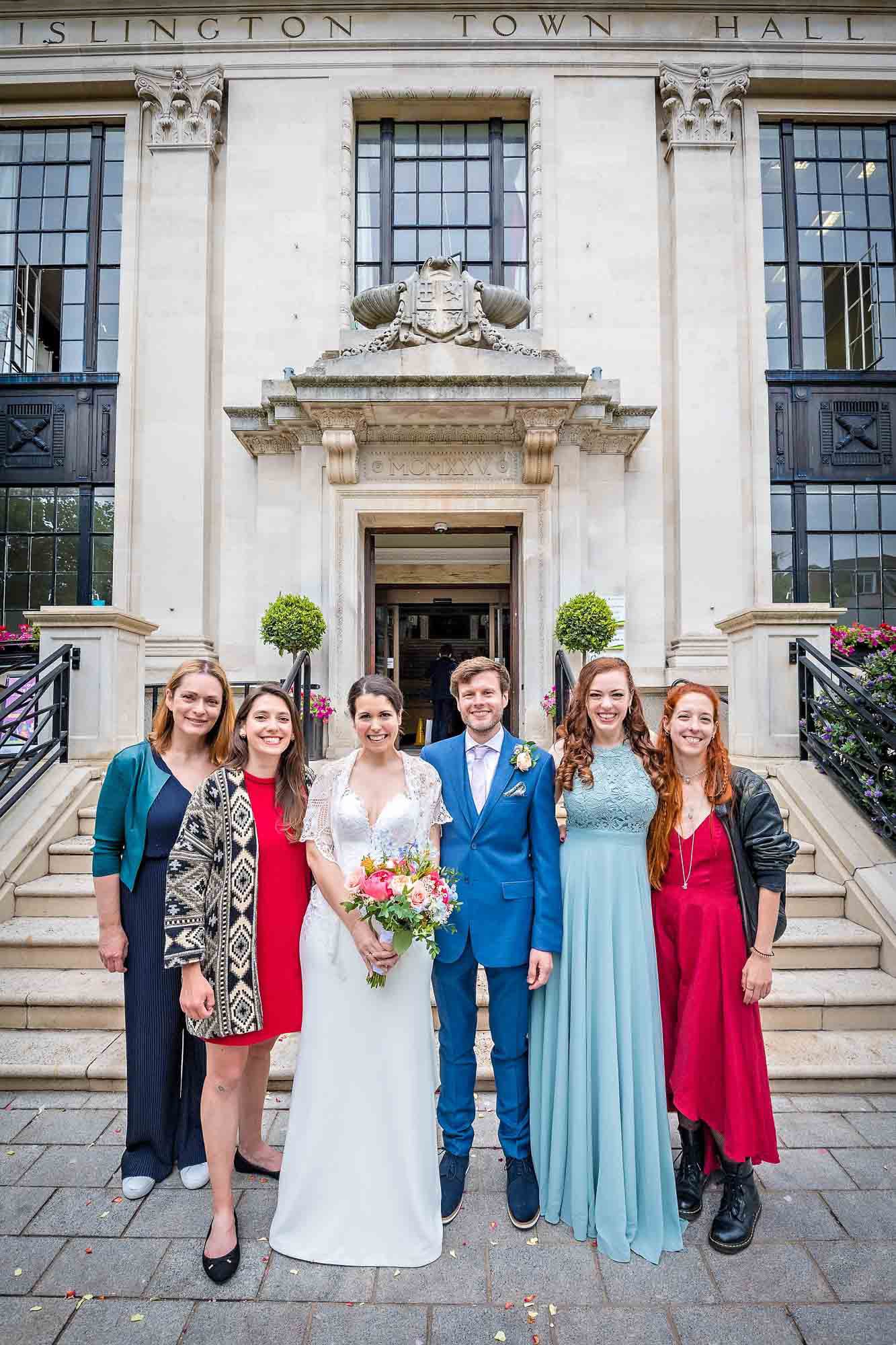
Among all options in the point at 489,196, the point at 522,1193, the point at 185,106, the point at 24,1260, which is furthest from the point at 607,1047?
the point at 185,106

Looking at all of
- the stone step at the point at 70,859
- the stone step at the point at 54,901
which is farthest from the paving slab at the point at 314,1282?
the stone step at the point at 70,859

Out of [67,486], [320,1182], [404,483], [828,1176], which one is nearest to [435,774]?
[320,1182]

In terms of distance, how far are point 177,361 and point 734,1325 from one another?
38.3 ft

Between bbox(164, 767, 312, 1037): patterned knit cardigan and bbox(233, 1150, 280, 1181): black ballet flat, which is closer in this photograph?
bbox(164, 767, 312, 1037): patterned knit cardigan

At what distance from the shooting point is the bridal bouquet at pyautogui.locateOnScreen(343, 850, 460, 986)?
2416 millimetres

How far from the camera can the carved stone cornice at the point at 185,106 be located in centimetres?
1056

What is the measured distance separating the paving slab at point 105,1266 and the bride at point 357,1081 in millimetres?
462

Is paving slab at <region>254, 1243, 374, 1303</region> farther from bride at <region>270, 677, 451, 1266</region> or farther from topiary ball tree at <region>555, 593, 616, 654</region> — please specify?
topiary ball tree at <region>555, 593, 616, 654</region>

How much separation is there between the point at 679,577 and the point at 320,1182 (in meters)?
9.11

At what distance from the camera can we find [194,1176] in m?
3.06

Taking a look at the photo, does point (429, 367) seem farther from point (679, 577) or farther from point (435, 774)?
point (435, 774)

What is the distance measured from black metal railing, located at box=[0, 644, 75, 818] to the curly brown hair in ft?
15.4

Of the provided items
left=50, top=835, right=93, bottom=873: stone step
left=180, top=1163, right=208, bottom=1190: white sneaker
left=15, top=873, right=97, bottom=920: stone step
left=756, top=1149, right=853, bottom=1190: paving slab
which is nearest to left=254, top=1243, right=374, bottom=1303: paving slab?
left=180, top=1163, right=208, bottom=1190: white sneaker

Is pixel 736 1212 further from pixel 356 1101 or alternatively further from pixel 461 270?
pixel 461 270
